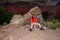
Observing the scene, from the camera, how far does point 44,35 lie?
355 inches

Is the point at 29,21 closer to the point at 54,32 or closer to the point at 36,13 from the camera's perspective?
the point at 36,13

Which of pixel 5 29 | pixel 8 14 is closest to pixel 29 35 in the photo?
pixel 5 29

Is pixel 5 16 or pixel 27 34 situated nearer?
pixel 27 34

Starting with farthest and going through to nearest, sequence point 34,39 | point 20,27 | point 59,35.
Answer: point 20,27
point 59,35
point 34,39

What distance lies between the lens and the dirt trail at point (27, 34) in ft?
29.0

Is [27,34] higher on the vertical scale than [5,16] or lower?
higher

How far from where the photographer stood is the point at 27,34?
904cm

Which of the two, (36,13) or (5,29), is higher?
(36,13)

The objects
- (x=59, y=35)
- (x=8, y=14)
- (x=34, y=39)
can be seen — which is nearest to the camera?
(x=34, y=39)

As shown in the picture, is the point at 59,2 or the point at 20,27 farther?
the point at 59,2

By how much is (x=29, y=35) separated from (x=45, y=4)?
6.61 metres

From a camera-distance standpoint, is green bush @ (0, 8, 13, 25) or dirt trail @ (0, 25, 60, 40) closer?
dirt trail @ (0, 25, 60, 40)

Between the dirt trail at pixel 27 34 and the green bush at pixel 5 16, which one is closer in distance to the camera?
the dirt trail at pixel 27 34

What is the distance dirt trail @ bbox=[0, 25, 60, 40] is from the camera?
348 inches
